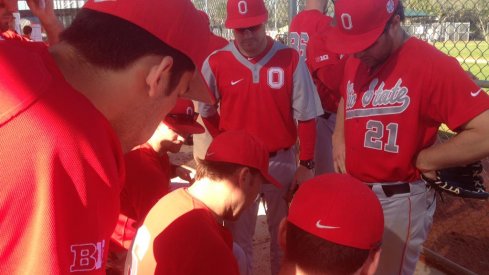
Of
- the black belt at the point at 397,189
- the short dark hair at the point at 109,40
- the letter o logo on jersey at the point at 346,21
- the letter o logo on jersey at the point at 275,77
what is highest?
the short dark hair at the point at 109,40

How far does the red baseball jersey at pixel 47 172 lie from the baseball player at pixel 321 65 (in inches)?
115

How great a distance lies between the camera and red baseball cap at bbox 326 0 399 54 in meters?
2.52

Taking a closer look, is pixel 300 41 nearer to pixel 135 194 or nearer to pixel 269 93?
pixel 269 93

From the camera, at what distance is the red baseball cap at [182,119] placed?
288 cm

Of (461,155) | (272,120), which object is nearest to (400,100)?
(461,155)

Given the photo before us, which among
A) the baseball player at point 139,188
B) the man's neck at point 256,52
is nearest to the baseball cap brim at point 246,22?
the man's neck at point 256,52

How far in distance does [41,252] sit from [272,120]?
280 cm

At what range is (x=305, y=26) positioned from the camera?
4520 mm

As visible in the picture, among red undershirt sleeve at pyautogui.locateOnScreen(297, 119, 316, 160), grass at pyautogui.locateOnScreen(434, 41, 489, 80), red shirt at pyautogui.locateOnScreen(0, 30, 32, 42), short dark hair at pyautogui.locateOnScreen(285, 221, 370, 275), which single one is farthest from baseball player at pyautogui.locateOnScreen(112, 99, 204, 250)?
grass at pyautogui.locateOnScreen(434, 41, 489, 80)

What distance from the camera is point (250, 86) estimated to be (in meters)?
3.65

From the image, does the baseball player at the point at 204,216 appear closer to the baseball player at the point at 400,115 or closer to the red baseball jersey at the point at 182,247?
the red baseball jersey at the point at 182,247

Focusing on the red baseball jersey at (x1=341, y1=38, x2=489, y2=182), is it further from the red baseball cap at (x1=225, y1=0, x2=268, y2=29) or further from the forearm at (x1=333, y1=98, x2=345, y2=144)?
the red baseball cap at (x1=225, y1=0, x2=268, y2=29)

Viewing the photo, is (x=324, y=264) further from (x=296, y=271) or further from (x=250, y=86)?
(x=250, y=86)

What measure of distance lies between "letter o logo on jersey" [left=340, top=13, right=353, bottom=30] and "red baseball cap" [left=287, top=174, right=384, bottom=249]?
129cm
